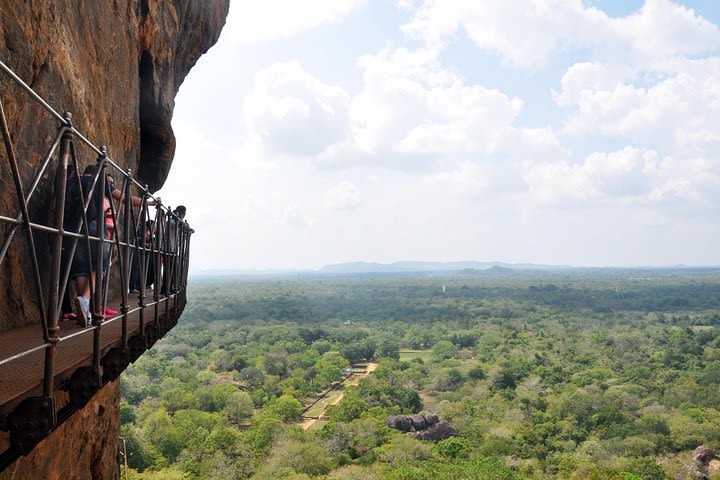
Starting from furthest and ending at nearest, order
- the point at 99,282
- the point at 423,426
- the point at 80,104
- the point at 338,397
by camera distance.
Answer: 1. the point at 338,397
2. the point at 423,426
3. the point at 80,104
4. the point at 99,282

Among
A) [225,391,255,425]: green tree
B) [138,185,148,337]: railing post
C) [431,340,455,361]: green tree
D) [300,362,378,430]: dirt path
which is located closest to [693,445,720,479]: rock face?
[300,362,378,430]: dirt path

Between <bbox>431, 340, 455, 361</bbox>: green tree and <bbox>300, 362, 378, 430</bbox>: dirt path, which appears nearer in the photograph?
<bbox>300, 362, 378, 430</bbox>: dirt path

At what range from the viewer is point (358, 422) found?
48500 mm

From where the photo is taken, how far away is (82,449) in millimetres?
7531

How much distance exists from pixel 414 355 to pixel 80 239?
3893 inches

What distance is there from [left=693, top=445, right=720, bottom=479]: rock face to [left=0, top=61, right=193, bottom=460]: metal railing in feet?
141

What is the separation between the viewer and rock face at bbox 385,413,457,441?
48562mm

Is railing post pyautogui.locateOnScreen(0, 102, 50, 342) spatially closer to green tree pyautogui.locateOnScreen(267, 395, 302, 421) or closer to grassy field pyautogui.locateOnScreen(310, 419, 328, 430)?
grassy field pyautogui.locateOnScreen(310, 419, 328, 430)

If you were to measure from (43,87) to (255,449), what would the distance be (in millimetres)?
42639

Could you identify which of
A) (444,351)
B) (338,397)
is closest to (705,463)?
(338,397)

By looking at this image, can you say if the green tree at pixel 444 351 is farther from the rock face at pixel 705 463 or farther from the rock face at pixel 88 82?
the rock face at pixel 88 82

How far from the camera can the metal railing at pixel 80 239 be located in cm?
304

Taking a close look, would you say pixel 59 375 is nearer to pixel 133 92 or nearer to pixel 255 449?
pixel 133 92

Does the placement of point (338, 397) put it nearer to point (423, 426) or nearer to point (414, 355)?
point (423, 426)
